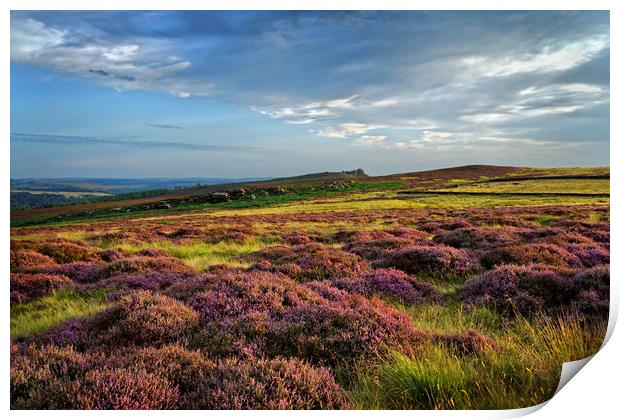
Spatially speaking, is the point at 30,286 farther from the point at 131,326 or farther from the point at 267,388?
the point at 267,388

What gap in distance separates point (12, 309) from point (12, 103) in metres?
2.82

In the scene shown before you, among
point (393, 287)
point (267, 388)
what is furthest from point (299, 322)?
point (393, 287)

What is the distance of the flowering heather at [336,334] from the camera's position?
3.97m

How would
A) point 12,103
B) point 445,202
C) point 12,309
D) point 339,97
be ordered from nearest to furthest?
1. point 12,103
2. point 12,309
3. point 339,97
4. point 445,202

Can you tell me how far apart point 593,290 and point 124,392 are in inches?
243

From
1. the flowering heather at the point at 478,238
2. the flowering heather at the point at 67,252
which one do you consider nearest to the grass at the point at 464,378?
the flowering heather at the point at 478,238

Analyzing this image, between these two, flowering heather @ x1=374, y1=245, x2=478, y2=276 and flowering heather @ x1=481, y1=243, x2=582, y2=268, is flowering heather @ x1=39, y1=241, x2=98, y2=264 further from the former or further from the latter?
flowering heather @ x1=481, y1=243, x2=582, y2=268

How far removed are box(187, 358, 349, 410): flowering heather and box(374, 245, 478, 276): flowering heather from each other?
15.2 feet

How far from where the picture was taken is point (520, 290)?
5.87 meters

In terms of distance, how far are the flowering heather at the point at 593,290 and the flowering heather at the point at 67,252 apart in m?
8.56

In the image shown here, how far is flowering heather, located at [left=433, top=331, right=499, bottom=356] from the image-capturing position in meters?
4.08
